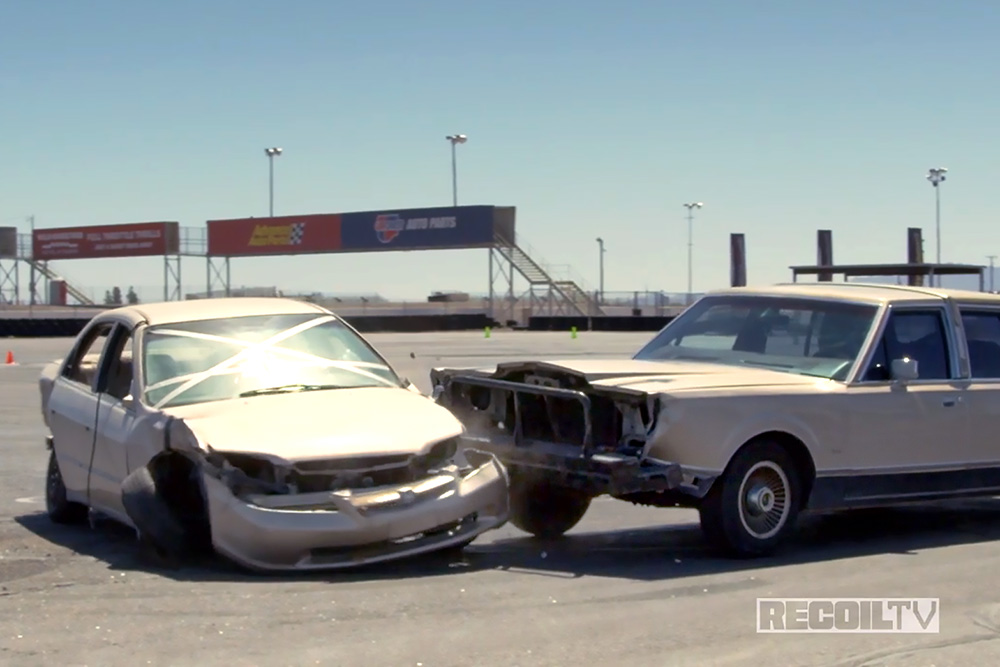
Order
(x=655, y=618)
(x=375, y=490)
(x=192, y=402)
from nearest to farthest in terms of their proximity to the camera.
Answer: (x=655, y=618)
(x=375, y=490)
(x=192, y=402)

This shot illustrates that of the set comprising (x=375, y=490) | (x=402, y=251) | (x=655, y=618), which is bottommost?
(x=655, y=618)

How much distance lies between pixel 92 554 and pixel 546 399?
2815 mm

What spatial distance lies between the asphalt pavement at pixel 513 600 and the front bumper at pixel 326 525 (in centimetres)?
13

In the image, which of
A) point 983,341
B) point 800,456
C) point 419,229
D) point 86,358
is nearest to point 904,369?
point 800,456

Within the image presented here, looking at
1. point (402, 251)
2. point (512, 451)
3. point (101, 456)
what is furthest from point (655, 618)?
point (402, 251)

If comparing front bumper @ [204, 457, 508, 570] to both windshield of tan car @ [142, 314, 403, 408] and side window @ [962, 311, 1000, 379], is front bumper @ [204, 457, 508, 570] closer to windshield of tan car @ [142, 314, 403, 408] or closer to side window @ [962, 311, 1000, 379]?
windshield of tan car @ [142, 314, 403, 408]

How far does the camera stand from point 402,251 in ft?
206

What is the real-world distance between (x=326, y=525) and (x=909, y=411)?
3884mm

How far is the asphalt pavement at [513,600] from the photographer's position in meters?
5.60

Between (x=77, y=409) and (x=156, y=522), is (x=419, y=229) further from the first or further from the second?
(x=156, y=522)

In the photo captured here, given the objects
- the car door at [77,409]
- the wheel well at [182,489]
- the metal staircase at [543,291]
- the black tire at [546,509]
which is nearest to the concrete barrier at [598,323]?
the metal staircase at [543,291]

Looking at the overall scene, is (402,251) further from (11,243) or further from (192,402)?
(192,402)

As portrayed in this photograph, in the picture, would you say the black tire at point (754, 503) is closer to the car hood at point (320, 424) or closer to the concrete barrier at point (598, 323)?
the car hood at point (320, 424)

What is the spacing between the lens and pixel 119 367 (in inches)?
336
